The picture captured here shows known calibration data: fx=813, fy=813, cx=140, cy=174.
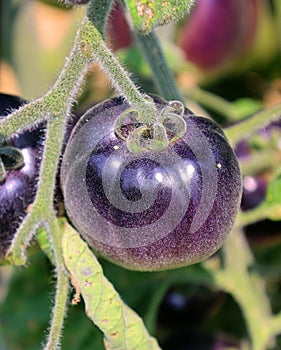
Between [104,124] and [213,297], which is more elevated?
[104,124]

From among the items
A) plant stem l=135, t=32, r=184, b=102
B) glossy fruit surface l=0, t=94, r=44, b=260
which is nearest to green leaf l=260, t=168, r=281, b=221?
plant stem l=135, t=32, r=184, b=102

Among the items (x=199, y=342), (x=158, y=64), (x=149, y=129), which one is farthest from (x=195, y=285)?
(x=149, y=129)

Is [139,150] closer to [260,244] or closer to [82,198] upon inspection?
[82,198]

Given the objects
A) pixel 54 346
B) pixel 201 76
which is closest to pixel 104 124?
pixel 54 346

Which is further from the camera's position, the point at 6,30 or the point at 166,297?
the point at 6,30

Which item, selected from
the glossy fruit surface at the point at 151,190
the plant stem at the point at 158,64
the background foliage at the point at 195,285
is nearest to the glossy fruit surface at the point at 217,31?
the background foliage at the point at 195,285

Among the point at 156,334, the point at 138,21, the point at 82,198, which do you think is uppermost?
the point at 138,21
